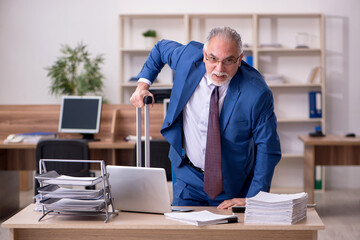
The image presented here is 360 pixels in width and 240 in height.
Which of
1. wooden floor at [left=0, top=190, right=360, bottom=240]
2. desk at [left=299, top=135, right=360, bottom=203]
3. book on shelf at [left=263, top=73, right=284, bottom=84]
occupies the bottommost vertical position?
wooden floor at [left=0, top=190, right=360, bottom=240]

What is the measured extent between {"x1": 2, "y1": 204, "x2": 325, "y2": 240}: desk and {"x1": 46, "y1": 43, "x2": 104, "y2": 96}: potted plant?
14.0 ft

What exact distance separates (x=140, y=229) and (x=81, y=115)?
9.82 ft

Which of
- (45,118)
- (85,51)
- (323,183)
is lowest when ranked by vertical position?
(323,183)

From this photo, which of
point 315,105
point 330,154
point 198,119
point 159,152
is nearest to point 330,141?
point 330,154

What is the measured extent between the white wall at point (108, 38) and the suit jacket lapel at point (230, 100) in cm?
446

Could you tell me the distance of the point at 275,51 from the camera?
20.9 ft

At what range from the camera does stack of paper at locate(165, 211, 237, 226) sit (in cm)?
178

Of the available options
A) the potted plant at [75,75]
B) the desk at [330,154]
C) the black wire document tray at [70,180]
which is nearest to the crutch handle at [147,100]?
the black wire document tray at [70,180]

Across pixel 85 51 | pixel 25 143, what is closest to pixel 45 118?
pixel 25 143

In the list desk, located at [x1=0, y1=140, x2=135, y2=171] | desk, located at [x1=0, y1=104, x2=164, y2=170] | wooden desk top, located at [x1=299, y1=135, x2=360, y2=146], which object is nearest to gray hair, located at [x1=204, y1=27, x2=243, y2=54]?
desk, located at [x1=0, y1=140, x2=135, y2=171]

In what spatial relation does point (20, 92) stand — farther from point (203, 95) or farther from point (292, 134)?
point (203, 95)

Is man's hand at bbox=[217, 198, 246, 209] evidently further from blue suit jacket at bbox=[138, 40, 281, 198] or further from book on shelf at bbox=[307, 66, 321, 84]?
book on shelf at bbox=[307, 66, 321, 84]

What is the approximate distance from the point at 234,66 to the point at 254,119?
0.84 ft

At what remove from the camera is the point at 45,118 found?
4.79 meters
